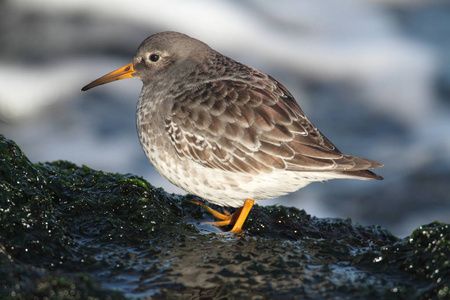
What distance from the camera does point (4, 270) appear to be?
3.66 metres

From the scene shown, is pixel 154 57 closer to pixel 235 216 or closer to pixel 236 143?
pixel 236 143

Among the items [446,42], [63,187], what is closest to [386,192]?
[446,42]

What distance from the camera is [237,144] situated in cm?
561

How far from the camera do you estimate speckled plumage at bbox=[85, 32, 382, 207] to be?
5539mm

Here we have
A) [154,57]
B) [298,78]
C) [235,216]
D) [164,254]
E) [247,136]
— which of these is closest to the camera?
[164,254]

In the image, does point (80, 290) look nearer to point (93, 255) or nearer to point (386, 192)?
point (93, 255)

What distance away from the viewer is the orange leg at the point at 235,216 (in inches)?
227

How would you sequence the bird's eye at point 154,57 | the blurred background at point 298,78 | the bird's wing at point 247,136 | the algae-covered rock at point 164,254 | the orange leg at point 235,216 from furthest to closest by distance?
the blurred background at point 298,78 < the bird's eye at point 154,57 < the orange leg at point 235,216 < the bird's wing at point 247,136 < the algae-covered rock at point 164,254

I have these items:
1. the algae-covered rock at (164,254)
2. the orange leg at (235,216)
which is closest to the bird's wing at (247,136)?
the orange leg at (235,216)

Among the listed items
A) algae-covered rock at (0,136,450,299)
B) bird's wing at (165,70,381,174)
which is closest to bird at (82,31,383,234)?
bird's wing at (165,70,381,174)

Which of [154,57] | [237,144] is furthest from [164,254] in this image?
[154,57]

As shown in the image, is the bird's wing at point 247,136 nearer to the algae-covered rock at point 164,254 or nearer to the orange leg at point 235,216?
the orange leg at point 235,216

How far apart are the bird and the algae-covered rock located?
1.48 feet

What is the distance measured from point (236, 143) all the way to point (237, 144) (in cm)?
2
